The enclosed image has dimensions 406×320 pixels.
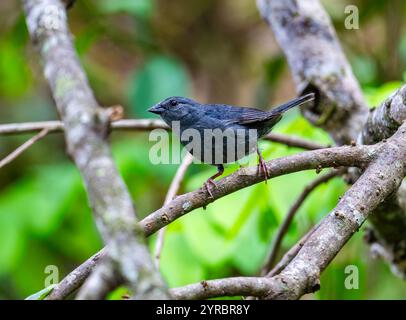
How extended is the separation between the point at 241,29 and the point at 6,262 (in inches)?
170

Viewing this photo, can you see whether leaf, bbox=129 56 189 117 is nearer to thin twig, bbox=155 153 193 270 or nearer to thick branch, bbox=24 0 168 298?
thin twig, bbox=155 153 193 270

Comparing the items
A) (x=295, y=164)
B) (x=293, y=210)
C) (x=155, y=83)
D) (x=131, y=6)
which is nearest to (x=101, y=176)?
(x=295, y=164)

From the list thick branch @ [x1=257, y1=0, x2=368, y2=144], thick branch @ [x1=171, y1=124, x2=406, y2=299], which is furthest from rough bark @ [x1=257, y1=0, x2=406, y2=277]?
thick branch @ [x1=171, y1=124, x2=406, y2=299]

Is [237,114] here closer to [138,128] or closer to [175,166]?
[138,128]

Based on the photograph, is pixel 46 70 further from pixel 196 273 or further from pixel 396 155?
pixel 196 273

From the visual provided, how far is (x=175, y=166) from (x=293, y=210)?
1.86 meters

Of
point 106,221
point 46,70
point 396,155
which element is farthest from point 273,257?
point 106,221

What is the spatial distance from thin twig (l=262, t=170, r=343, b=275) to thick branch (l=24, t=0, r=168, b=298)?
153 cm

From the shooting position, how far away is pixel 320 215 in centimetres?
343

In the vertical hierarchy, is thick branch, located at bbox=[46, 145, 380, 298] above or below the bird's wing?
below

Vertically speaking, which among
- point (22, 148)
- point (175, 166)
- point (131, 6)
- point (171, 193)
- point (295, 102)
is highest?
point (131, 6)

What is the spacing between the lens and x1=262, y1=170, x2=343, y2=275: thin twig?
10.1 ft

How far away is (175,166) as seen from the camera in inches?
189

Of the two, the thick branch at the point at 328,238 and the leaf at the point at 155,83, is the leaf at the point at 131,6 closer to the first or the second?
the leaf at the point at 155,83
